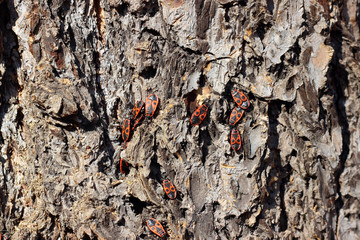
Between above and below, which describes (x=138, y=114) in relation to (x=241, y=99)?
below

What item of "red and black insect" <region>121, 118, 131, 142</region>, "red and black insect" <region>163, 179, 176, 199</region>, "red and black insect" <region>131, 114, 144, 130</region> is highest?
"red and black insect" <region>131, 114, 144, 130</region>

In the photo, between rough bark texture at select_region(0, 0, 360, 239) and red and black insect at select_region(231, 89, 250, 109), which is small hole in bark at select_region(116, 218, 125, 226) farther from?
red and black insect at select_region(231, 89, 250, 109)

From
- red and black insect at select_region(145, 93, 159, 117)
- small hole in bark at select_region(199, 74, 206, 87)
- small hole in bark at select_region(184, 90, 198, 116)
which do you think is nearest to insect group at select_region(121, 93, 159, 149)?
red and black insect at select_region(145, 93, 159, 117)

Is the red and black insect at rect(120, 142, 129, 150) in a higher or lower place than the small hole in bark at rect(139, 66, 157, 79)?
lower

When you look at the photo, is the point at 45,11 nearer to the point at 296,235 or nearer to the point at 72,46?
the point at 72,46

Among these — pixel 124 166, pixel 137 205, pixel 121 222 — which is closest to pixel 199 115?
pixel 124 166

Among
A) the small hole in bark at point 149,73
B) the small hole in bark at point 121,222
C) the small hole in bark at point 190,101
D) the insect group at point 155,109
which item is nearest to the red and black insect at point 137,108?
the insect group at point 155,109

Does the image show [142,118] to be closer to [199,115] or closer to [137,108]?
[137,108]
